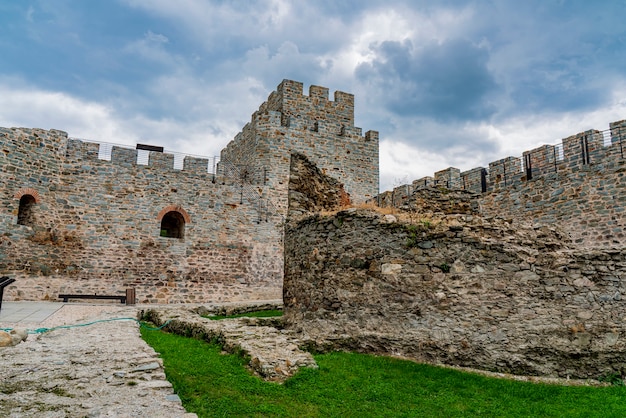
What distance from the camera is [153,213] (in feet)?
60.0

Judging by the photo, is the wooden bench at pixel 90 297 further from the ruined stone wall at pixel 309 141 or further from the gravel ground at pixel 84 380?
the gravel ground at pixel 84 380

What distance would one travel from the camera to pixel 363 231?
8.47m

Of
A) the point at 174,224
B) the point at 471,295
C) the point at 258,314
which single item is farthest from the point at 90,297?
the point at 471,295

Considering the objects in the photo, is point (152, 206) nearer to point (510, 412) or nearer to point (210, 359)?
point (210, 359)

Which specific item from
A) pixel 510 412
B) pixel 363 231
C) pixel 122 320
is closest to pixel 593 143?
pixel 363 231

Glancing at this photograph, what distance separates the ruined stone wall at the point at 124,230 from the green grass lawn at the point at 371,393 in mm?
11107

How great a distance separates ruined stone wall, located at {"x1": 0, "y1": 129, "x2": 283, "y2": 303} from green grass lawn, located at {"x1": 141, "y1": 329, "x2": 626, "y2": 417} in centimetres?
1111

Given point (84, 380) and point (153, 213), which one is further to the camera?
point (153, 213)

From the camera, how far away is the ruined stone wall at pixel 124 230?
51.9 feet

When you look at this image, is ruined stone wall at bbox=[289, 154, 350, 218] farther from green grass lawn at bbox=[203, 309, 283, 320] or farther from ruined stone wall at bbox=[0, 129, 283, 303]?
ruined stone wall at bbox=[0, 129, 283, 303]

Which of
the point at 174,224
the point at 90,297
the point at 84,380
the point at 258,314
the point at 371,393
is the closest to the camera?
the point at 84,380

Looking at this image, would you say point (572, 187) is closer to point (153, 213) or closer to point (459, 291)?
point (459, 291)

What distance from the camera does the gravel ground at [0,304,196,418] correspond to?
3.98 metres

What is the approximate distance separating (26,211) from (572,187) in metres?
17.4
